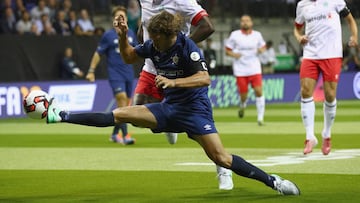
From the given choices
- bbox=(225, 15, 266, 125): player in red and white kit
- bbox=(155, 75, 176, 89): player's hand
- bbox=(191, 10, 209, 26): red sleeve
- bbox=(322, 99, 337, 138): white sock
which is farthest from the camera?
bbox=(225, 15, 266, 125): player in red and white kit

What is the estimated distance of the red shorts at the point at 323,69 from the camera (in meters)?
13.5

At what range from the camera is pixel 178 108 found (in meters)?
9.22

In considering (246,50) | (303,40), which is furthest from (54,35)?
(303,40)

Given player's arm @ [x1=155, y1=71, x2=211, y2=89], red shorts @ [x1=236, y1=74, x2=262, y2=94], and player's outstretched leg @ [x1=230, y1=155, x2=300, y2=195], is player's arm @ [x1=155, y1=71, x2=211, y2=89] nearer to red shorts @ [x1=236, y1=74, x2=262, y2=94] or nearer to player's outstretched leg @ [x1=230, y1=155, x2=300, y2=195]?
player's outstretched leg @ [x1=230, y1=155, x2=300, y2=195]

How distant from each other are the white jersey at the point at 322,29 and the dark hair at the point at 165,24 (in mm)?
5124

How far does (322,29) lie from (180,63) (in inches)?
202

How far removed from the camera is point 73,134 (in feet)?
63.7

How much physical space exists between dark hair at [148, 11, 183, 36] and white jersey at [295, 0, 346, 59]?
16.8 feet

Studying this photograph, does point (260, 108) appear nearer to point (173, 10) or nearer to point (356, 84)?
point (173, 10)

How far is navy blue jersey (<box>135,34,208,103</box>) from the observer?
9.04 m

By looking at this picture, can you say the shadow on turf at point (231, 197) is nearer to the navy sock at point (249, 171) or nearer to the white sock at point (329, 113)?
the navy sock at point (249, 171)

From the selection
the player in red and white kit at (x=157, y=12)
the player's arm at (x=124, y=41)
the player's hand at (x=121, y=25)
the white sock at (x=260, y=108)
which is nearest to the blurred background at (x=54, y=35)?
the white sock at (x=260, y=108)

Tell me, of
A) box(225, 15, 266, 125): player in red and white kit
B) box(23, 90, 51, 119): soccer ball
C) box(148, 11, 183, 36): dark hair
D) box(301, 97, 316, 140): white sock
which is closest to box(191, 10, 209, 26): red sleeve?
box(148, 11, 183, 36): dark hair

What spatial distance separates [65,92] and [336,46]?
13.4 meters
